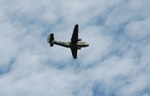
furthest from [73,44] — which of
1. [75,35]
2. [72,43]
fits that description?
[75,35]

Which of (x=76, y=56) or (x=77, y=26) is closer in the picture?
(x=77, y=26)

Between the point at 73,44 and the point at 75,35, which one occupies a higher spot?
the point at 75,35

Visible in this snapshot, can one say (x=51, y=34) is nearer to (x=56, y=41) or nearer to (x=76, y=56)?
(x=56, y=41)

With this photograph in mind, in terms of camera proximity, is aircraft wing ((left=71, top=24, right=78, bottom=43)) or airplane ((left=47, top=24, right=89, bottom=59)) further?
airplane ((left=47, top=24, right=89, bottom=59))

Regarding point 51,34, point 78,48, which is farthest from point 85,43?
point 51,34

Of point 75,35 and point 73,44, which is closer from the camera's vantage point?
point 75,35

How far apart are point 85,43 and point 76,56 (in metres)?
6.30

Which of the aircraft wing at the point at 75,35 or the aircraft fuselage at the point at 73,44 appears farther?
the aircraft fuselage at the point at 73,44

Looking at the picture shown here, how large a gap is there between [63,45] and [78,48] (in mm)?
5035

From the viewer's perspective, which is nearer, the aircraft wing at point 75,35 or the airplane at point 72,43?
the aircraft wing at point 75,35

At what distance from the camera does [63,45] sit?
129 meters

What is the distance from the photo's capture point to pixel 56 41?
12975 centimetres

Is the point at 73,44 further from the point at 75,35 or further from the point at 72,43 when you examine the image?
the point at 75,35

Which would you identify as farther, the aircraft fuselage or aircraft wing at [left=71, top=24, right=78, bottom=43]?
the aircraft fuselage
